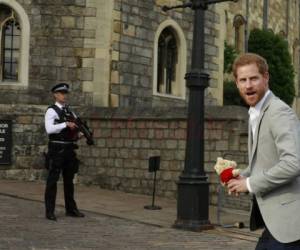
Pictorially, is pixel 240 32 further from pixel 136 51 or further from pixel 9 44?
pixel 9 44

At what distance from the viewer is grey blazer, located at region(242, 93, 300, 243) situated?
11.3 feet

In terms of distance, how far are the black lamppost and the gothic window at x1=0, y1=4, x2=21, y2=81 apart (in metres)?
6.61

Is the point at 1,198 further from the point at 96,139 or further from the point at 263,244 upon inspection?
the point at 263,244

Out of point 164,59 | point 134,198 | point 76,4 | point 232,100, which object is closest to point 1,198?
point 134,198

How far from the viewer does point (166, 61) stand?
16.8 meters

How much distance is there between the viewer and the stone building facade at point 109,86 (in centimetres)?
1261

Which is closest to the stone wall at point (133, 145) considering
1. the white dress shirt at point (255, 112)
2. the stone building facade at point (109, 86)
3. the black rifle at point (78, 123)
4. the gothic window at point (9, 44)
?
the stone building facade at point (109, 86)

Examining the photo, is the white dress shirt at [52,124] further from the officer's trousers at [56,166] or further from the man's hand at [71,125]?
the officer's trousers at [56,166]

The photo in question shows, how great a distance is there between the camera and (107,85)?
14672 millimetres

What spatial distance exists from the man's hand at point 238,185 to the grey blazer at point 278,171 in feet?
0.14

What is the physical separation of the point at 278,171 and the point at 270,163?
139 mm

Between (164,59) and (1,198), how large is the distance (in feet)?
23.4

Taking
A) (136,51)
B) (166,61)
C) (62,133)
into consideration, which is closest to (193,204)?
(62,133)

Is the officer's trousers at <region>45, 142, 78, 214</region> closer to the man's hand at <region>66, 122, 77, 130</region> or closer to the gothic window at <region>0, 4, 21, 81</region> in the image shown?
the man's hand at <region>66, 122, 77, 130</region>
